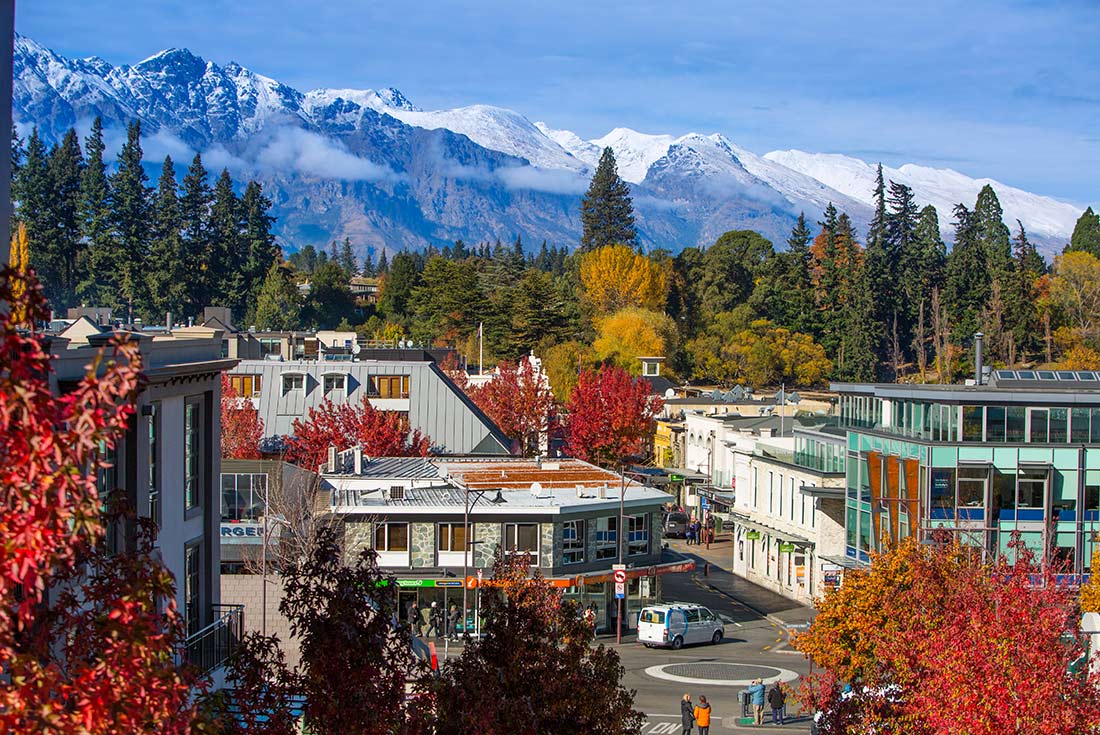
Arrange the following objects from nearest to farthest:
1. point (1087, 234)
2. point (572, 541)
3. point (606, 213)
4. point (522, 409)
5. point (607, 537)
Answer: point (572, 541)
point (607, 537)
point (522, 409)
point (1087, 234)
point (606, 213)

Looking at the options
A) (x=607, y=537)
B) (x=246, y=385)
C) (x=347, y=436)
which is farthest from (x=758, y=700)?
(x=246, y=385)

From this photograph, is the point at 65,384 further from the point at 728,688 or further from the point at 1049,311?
the point at 1049,311

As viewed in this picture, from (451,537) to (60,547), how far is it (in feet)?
134

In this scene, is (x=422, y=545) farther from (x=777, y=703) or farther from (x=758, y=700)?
(x=777, y=703)

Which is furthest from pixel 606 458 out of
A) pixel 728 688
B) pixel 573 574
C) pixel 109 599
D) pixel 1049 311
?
pixel 109 599

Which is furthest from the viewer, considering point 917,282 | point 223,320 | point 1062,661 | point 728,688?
point 917,282

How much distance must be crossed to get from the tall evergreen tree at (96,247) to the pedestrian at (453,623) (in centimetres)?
8104

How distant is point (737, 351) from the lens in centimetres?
12900

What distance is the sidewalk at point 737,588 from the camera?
53.6m

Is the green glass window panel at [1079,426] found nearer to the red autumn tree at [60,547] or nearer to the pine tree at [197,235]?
the red autumn tree at [60,547]

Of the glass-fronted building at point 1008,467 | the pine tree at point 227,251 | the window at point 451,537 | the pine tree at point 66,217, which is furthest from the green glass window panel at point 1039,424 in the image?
the pine tree at point 227,251

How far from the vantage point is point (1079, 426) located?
146ft

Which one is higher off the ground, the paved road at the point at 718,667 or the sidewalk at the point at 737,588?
the paved road at the point at 718,667

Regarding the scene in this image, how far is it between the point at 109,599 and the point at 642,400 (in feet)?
252
